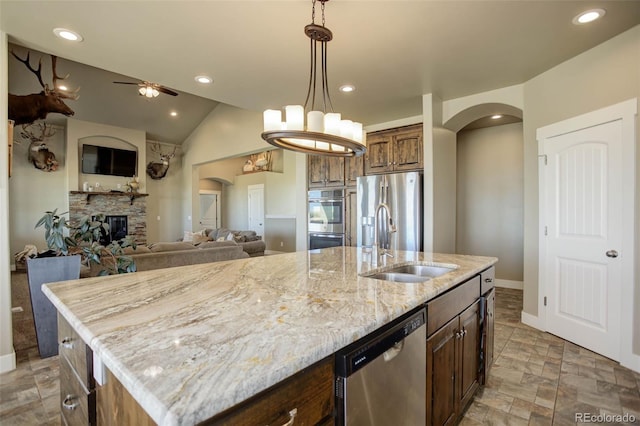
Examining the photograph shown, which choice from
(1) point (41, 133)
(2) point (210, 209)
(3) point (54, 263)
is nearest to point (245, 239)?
(3) point (54, 263)

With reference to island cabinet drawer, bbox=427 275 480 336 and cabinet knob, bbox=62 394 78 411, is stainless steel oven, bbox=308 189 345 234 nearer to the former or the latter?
island cabinet drawer, bbox=427 275 480 336

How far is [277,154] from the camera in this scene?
30.5ft

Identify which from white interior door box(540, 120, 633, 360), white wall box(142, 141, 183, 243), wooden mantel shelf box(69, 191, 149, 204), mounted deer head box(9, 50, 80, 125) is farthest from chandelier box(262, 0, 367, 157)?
white wall box(142, 141, 183, 243)

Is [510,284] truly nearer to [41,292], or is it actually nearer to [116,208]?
[41,292]

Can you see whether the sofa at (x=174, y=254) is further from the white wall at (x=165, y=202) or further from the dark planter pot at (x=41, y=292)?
the white wall at (x=165, y=202)

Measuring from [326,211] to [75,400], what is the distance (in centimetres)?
411

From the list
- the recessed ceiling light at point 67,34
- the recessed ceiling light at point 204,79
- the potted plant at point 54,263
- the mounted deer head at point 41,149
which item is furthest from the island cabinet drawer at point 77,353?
the mounted deer head at point 41,149

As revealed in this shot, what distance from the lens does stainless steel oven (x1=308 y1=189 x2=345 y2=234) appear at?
492 centimetres

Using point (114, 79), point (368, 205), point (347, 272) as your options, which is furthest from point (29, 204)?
point (347, 272)

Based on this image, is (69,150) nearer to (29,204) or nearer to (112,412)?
(29,204)

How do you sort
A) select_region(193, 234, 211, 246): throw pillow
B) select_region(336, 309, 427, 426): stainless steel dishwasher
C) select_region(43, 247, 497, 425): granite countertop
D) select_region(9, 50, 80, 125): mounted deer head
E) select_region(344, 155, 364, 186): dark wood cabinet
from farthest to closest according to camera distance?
select_region(193, 234, 211, 246): throw pillow
select_region(344, 155, 364, 186): dark wood cabinet
select_region(9, 50, 80, 125): mounted deer head
select_region(336, 309, 427, 426): stainless steel dishwasher
select_region(43, 247, 497, 425): granite countertop

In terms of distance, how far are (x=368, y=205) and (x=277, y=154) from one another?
5.48m

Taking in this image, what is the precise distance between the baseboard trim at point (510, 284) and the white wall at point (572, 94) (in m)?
1.62

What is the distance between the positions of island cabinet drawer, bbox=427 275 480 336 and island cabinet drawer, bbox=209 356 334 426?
0.69m
